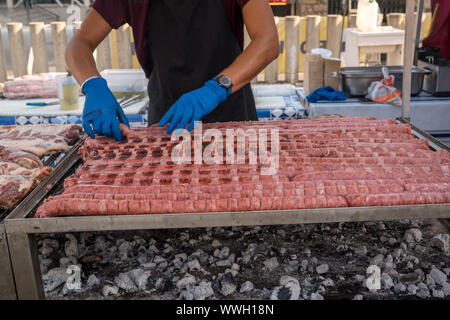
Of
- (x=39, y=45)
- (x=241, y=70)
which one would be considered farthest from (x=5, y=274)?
(x=39, y=45)

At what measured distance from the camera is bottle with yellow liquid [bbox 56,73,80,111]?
17.1 feet

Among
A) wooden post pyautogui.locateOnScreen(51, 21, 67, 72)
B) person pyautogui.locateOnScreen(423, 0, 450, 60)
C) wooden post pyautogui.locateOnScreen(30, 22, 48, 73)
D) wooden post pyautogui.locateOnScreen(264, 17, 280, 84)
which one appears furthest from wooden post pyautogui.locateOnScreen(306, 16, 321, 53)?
wooden post pyautogui.locateOnScreen(30, 22, 48, 73)

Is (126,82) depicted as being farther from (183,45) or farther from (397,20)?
(397,20)

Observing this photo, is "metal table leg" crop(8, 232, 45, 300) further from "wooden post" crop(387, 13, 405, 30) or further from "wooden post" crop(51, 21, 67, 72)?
"wooden post" crop(387, 13, 405, 30)

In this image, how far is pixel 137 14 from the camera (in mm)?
3652

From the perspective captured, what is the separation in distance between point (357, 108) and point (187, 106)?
122 inches

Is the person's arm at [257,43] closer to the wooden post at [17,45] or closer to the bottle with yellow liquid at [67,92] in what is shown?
the bottle with yellow liquid at [67,92]

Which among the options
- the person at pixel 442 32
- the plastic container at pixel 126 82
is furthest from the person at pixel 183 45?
the person at pixel 442 32

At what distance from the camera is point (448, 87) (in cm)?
555

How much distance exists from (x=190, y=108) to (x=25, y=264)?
1343mm

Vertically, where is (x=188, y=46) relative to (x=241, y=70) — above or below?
above

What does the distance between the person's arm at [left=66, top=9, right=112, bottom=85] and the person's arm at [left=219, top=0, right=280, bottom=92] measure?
118 cm
